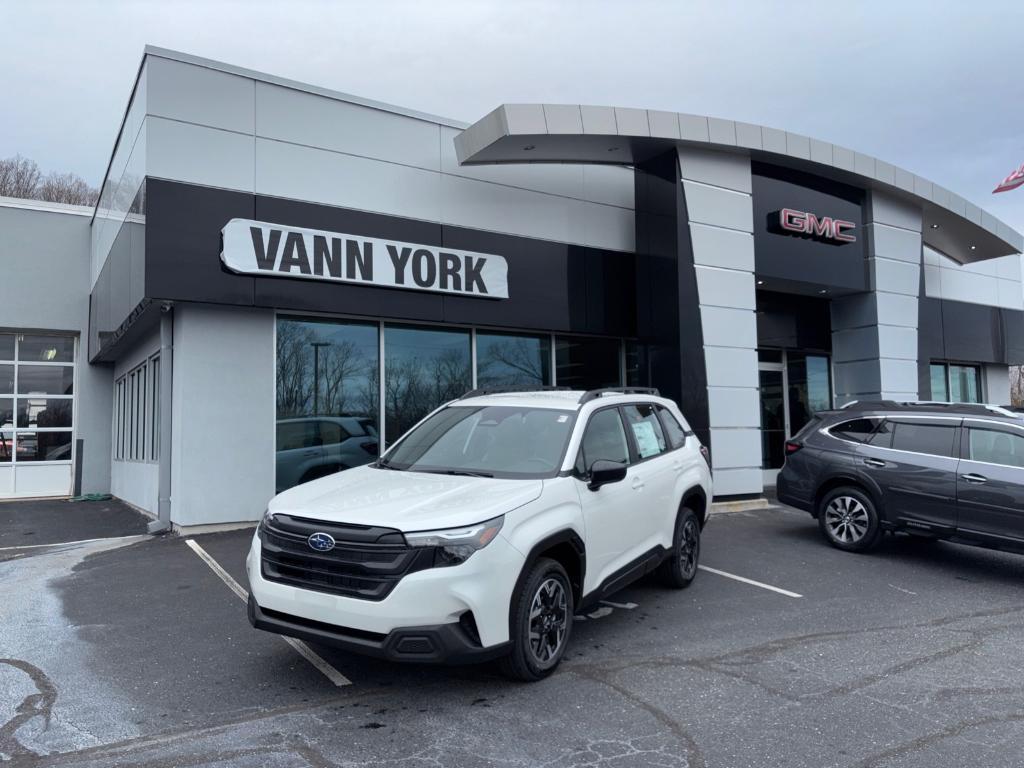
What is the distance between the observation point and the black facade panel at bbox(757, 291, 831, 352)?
15141 millimetres

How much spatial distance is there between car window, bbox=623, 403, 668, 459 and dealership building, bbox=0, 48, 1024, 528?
16.6 feet

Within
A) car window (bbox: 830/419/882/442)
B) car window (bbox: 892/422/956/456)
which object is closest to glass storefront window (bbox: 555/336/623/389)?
car window (bbox: 830/419/882/442)

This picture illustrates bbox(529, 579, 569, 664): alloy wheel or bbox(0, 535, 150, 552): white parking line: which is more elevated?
bbox(529, 579, 569, 664): alloy wheel

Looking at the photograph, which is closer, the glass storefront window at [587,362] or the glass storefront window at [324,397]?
the glass storefront window at [324,397]

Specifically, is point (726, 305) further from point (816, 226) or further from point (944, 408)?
point (944, 408)

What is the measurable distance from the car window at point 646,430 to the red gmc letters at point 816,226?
809 cm

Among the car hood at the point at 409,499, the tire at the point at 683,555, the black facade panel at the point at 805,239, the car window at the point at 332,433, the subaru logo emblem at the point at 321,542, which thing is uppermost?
the black facade panel at the point at 805,239

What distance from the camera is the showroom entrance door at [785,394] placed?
1573cm

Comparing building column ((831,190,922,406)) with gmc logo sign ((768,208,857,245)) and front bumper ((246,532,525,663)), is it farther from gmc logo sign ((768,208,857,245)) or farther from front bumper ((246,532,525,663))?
front bumper ((246,532,525,663))

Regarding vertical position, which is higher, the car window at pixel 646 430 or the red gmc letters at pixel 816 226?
the red gmc letters at pixel 816 226

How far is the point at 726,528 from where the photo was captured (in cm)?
1023

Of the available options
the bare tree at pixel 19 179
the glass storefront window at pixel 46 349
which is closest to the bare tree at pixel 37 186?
the bare tree at pixel 19 179

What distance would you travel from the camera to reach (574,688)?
14.6ft

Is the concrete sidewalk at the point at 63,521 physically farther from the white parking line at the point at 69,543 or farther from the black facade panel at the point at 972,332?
the black facade panel at the point at 972,332
